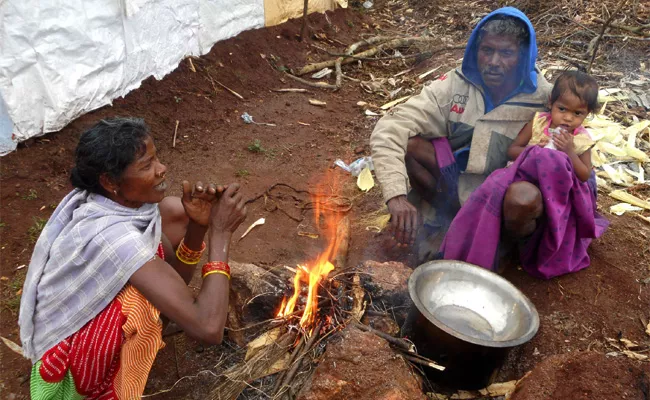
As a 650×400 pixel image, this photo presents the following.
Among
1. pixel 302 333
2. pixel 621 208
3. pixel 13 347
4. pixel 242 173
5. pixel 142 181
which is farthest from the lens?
pixel 242 173

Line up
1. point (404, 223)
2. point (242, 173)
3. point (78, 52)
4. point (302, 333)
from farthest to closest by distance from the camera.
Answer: point (242, 173), point (78, 52), point (404, 223), point (302, 333)

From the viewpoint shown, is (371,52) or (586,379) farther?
(371,52)

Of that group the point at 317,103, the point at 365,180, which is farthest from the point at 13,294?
the point at 317,103

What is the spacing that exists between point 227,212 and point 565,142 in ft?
6.98

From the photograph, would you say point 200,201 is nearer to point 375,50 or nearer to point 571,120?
point 571,120

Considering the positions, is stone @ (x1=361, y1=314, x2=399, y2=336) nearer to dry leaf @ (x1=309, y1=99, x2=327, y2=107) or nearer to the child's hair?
the child's hair

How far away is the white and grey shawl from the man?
1.71m

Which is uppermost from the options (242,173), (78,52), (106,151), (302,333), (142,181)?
(106,151)

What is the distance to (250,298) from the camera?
285cm

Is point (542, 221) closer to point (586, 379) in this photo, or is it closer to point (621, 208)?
point (586, 379)

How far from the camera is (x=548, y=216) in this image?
2.95 metres

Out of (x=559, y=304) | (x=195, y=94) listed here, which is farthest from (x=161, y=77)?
(x=559, y=304)

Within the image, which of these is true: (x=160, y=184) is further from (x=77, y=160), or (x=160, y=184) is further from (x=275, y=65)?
(x=275, y=65)

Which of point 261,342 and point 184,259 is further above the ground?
point 184,259
